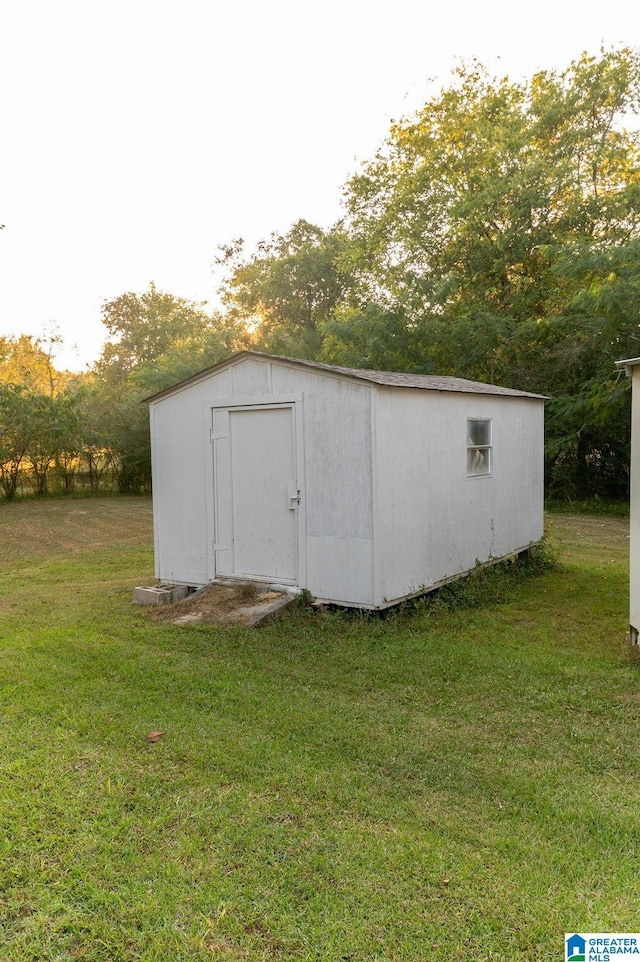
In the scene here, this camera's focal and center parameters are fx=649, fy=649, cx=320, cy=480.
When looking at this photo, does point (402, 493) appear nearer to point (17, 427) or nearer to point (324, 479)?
point (324, 479)

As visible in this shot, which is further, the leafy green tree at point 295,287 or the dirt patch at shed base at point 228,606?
the leafy green tree at point 295,287

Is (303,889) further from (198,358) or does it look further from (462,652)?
(198,358)

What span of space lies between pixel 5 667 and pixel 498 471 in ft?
19.6

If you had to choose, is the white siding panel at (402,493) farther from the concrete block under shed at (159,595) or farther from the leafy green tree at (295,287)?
the leafy green tree at (295,287)

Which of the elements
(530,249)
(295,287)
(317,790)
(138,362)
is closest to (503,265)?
(530,249)

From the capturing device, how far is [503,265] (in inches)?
734

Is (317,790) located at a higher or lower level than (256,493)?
lower

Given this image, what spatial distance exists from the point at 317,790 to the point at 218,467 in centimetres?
450

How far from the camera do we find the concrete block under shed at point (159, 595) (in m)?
7.29

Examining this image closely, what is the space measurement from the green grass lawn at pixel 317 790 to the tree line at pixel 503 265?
410 inches

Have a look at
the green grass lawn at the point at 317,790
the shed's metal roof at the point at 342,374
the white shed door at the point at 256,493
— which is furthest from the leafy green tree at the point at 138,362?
the green grass lawn at the point at 317,790

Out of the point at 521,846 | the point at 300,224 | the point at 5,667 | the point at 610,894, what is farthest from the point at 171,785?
the point at 300,224

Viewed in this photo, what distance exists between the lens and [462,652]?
5.46 m

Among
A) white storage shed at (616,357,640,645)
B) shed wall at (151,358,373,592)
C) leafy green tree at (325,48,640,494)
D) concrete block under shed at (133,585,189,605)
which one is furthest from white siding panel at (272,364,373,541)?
leafy green tree at (325,48,640,494)
